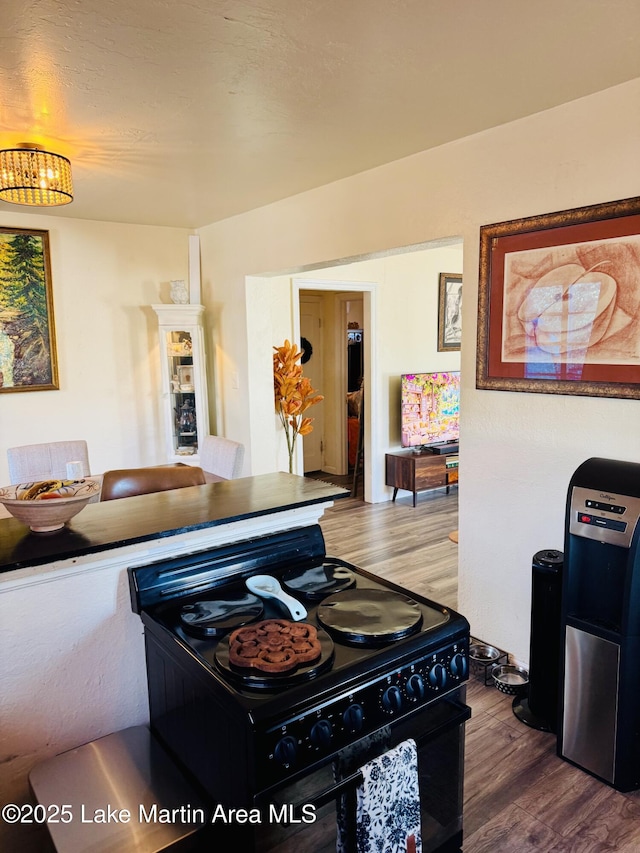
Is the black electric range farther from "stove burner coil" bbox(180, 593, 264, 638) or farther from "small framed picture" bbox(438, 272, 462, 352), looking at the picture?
"small framed picture" bbox(438, 272, 462, 352)

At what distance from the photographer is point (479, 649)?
9.18ft

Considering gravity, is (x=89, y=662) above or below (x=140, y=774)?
above

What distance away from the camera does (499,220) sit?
100 inches

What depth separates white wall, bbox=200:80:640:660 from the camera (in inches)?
86.6

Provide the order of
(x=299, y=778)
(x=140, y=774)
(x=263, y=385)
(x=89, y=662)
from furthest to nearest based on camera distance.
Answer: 1. (x=263, y=385)
2. (x=89, y=662)
3. (x=140, y=774)
4. (x=299, y=778)

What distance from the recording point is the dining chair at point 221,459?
3.51 metres

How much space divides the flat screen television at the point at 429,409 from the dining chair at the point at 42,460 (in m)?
3.00

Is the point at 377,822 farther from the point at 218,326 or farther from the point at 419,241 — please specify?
the point at 218,326

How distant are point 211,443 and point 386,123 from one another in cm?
213

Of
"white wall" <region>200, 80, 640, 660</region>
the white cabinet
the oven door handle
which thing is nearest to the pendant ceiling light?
"white wall" <region>200, 80, 640, 660</region>

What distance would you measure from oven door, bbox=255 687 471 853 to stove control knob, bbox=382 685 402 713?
0.04 metres

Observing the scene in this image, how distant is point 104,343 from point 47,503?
3407 millimetres

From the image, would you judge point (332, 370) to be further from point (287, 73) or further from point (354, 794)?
point (354, 794)

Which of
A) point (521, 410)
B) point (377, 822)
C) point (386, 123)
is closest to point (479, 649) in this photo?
point (521, 410)
